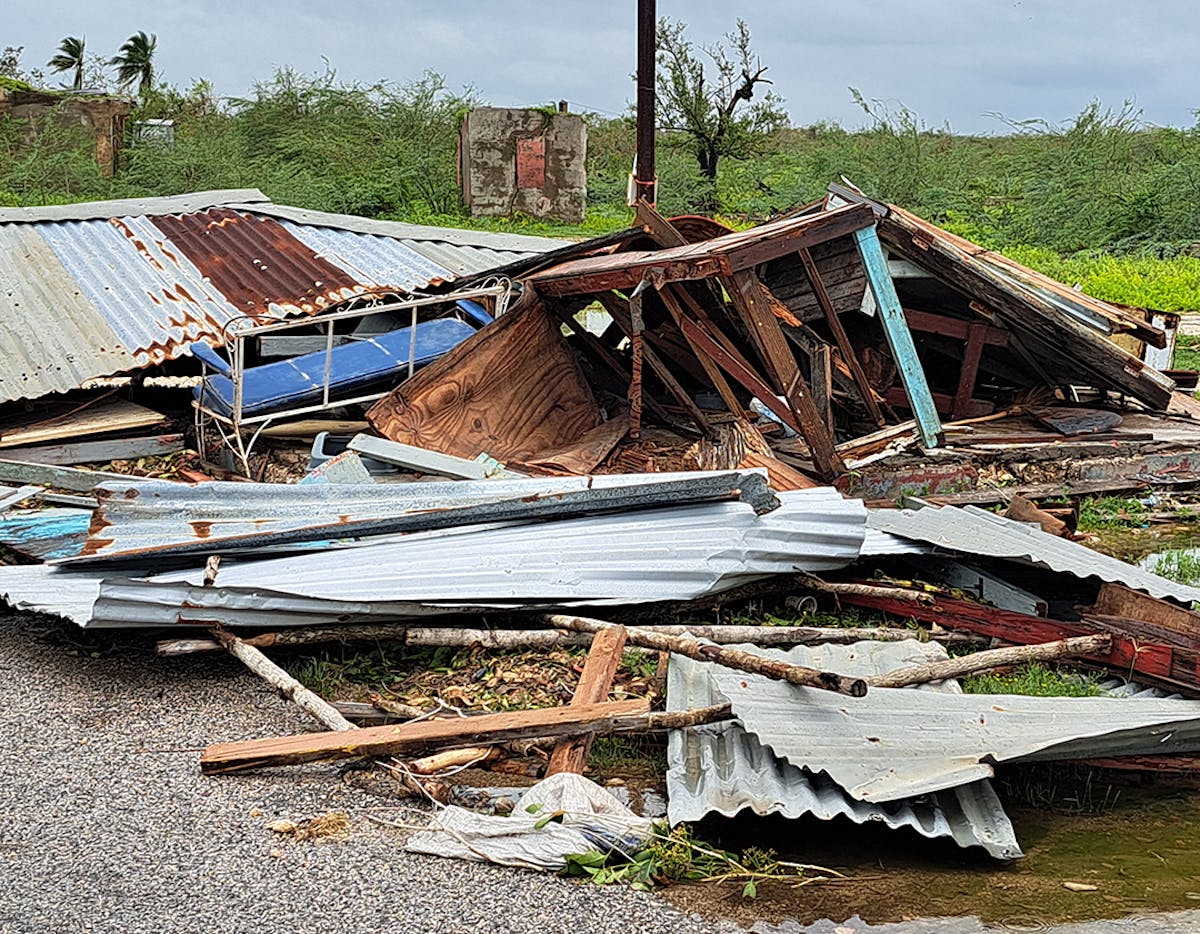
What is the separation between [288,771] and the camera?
511cm

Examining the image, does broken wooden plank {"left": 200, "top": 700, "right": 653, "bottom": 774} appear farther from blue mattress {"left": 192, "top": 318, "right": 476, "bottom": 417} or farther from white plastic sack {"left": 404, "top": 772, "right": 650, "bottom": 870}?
blue mattress {"left": 192, "top": 318, "right": 476, "bottom": 417}

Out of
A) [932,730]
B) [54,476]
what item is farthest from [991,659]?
[54,476]

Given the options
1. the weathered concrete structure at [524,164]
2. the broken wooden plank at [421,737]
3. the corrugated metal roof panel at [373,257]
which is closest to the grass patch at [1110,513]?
the broken wooden plank at [421,737]

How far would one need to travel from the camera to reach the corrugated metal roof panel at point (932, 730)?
4637 mm

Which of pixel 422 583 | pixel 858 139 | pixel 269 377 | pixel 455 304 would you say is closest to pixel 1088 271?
pixel 858 139

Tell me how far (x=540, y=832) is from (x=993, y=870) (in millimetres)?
1627

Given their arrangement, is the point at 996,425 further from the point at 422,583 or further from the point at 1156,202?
the point at 1156,202

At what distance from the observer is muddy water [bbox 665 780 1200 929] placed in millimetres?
4176

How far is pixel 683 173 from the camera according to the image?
2923 cm

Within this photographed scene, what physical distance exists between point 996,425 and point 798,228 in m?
2.53

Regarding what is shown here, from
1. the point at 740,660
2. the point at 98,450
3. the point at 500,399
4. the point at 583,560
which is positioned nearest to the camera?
the point at 740,660

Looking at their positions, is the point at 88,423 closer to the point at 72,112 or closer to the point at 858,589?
the point at 858,589

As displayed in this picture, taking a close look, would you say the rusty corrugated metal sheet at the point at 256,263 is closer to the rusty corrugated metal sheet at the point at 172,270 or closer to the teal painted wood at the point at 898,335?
the rusty corrugated metal sheet at the point at 172,270

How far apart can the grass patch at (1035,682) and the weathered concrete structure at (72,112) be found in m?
23.2
